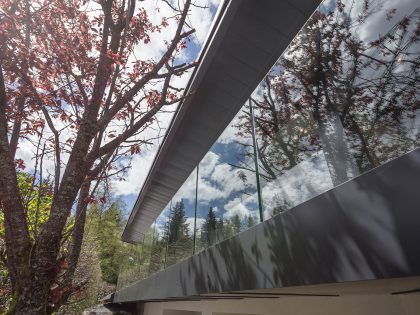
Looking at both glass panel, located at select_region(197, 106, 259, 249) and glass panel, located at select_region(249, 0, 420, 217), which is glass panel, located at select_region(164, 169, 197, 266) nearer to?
glass panel, located at select_region(197, 106, 259, 249)

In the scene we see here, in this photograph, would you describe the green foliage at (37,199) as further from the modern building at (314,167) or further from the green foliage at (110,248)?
the green foliage at (110,248)

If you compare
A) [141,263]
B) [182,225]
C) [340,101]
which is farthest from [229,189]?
[141,263]

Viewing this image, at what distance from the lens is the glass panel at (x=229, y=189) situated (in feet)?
10.9

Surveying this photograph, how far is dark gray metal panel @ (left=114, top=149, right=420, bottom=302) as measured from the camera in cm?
115

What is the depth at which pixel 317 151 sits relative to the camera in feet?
7.90

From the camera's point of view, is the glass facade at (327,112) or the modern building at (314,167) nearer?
the modern building at (314,167)

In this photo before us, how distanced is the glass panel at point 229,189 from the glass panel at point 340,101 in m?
0.30

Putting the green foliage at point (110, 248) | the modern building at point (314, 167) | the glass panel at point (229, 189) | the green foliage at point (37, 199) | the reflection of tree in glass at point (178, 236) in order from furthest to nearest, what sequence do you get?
the green foliage at point (110, 248)
the reflection of tree in glass at point (178, 236)
the glass panel at point (229, 189)
the green foliage at point (37, 199)
the modern building at point (314, 167)

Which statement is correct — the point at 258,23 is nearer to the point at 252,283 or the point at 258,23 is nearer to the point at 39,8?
the point at 39,8

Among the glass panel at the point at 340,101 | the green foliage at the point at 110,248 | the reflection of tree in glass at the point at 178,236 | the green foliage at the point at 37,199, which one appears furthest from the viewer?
the green foliage at the point at 110,248

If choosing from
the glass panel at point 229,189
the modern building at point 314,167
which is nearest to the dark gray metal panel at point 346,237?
the modern building at point 314,167

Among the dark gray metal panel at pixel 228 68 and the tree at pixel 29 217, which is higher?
the dark gray metal panel at pixel 228 68

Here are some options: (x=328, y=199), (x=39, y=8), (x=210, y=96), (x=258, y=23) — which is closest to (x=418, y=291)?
(x=328, y=199)

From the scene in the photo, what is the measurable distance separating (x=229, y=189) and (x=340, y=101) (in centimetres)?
213
